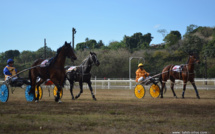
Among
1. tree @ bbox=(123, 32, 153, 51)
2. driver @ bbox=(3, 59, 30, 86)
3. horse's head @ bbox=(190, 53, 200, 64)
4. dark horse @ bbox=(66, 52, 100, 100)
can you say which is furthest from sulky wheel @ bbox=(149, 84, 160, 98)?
tree @ bbox=(123, 32, 153, 51)

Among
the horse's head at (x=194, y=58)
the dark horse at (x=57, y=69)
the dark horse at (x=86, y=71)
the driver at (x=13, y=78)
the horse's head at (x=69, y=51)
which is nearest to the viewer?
the dark horse at (x=57, y=69)

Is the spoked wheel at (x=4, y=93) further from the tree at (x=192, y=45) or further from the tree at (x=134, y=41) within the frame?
the tree at (x=134, y=41)

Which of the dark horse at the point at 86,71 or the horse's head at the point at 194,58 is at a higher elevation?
the horse's head at the point at 194,58

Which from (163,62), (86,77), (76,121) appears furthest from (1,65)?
(76,121)

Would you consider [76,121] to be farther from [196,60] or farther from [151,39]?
[151,39]

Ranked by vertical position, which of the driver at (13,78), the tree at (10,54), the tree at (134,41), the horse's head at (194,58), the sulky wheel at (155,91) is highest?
the tree at (134,41)

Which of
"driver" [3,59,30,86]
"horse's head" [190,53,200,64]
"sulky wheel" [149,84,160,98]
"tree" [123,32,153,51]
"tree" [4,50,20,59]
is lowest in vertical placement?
"sulky wheel" [149,84,160,98]

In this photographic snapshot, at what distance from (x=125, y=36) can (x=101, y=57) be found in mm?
33272

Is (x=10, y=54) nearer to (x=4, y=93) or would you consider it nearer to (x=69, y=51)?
(x=4, y=93)

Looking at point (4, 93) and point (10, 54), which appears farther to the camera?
point (10, 54)

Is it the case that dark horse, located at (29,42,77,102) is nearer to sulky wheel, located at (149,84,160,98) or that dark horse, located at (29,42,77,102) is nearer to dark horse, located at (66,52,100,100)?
dark horse, located at (66,52,100,100)

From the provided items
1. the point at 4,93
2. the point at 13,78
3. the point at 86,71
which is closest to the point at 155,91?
the point at 86,71

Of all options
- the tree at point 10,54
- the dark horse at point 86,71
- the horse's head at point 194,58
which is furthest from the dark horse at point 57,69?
the tree at point 10,54

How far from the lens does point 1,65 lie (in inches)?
2053
